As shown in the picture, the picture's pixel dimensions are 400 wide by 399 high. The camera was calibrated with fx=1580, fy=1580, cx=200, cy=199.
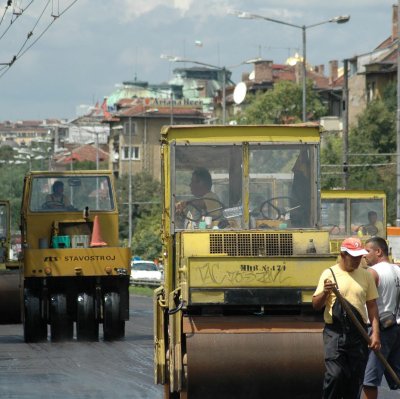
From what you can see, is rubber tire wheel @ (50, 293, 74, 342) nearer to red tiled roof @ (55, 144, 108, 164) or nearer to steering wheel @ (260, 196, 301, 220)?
steering wheel @ (260, 196, 301, 220)

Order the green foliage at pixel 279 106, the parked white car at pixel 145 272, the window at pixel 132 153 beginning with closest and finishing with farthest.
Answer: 1. the parked white car at pixel 145 272
2. the green foliage at pixel 279 106
3. the window at pixel 132 153

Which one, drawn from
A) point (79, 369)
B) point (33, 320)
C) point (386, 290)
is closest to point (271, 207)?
point (386, 290)

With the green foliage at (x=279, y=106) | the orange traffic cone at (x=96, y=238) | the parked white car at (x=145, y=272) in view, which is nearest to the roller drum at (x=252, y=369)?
the orange traffic cone at (x=96, y=238)

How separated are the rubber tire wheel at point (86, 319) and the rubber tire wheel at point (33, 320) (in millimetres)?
528

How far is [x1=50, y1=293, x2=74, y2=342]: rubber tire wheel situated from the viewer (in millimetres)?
23344

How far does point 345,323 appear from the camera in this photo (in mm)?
11938

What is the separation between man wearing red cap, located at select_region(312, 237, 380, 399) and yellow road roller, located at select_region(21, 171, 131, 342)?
11.7 metres

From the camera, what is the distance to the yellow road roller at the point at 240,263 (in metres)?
12.9

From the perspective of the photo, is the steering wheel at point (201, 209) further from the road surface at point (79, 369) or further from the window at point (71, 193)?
the window at point (71, 193)

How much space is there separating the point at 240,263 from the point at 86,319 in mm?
10645

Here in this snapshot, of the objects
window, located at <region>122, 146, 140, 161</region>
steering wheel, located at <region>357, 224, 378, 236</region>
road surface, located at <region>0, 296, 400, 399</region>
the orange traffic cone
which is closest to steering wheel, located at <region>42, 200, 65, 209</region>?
the orange traffic cone

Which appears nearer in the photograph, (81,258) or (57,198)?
(81,258)

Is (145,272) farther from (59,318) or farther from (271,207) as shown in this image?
(271,207)

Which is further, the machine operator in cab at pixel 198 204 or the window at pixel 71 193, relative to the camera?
the window at pixel 71 193
